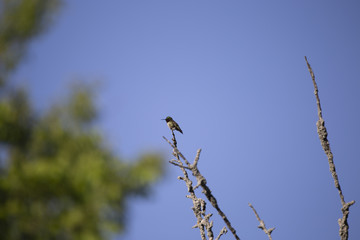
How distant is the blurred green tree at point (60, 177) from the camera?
2.62m

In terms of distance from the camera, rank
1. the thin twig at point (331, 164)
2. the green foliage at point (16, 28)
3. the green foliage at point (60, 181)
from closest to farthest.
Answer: the green foliage at point (60, 181), the thin twig at point (331, 164), the green foliage at point (16, 28)

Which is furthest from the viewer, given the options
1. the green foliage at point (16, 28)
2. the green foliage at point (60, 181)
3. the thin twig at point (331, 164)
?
the green foliage at point (16, 28)

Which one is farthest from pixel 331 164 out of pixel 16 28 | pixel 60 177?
pixel 16 28

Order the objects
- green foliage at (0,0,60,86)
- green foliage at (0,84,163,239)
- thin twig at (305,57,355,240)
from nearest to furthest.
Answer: green foliage at (0,84,163,239) < thin twig at (305,57,355,240) < green foliage at (0,0,60,86)

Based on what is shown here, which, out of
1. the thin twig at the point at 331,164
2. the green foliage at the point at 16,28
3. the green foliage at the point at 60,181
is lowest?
the thin twig at the point at 331,164

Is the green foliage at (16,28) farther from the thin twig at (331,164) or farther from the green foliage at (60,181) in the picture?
the thin twig at (331,164)

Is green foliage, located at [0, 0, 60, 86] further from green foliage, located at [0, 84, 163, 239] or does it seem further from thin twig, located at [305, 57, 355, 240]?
thin twig, located at [305, 57, 355, 240]

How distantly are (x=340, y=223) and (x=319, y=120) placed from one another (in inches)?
44.7

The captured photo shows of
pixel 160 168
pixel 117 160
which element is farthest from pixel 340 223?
pixel 117 160

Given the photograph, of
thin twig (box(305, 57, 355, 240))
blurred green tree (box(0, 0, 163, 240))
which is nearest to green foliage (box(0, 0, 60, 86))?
blurred green tree (box(0, 0, 163, 240))

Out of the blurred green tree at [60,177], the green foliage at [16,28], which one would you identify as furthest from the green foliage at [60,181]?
the green foliage at [16,28]

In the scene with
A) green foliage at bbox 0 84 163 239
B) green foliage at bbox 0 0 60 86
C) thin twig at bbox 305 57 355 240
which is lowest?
thin twig at bbox 305 57 355 240

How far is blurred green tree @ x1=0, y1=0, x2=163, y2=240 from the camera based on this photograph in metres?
2.62

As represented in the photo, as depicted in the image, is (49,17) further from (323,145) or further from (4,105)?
(323,145)
